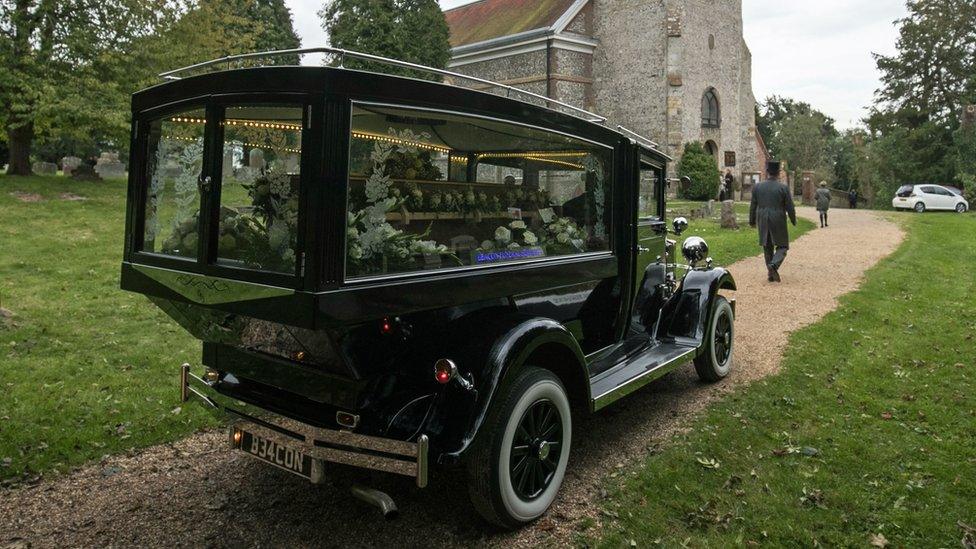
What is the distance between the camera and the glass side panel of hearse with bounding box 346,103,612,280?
9.64ft

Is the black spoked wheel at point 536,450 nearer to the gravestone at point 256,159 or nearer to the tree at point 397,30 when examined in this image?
the gravestone at point 256,159

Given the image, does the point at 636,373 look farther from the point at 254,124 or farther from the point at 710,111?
the point at 710,111

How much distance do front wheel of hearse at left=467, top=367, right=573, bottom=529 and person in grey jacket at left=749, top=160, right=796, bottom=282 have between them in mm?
8423

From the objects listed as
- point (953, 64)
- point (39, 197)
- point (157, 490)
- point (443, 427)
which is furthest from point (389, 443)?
point (953, 64)

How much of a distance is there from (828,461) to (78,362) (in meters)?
6.26

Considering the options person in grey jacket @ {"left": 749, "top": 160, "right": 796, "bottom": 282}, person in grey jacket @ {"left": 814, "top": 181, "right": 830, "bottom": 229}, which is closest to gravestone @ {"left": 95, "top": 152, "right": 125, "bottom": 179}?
person in grey jacket @ {"left": 749, "top": 160, "right": 796, "bottom": 282}

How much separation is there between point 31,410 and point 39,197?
49.6 ft

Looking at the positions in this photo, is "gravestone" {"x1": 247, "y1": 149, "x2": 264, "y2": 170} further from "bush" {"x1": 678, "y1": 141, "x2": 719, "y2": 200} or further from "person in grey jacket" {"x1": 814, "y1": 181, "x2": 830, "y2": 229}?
"bush" {"x1": 678, "y1": 141, "x2": 719, "y2": 200}

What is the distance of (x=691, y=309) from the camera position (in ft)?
18.2

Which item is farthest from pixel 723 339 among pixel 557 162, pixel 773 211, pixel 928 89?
pixel 928 89

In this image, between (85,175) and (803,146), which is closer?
(85,175)

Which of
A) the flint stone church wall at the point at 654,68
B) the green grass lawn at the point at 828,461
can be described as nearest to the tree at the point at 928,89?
the flint stone church wall at the point at 654,68

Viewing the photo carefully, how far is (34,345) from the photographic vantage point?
21.2 ft

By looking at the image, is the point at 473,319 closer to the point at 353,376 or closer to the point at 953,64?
the point at 353,376
